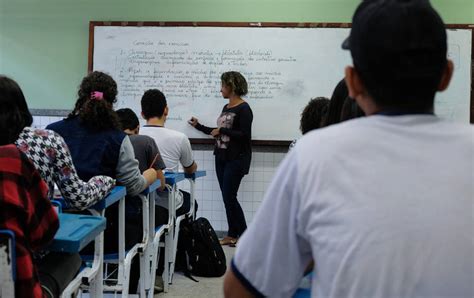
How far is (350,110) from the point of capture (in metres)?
1.21

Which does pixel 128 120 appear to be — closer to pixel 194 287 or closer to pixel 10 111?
pixel 194 287

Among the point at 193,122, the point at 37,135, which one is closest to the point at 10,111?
the point at 37,135

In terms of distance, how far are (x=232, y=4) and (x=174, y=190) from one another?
2.09m

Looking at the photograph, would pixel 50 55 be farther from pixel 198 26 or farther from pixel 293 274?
pixel 293 274

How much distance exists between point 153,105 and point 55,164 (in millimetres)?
1477

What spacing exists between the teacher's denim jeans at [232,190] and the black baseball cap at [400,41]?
3329 millimetres

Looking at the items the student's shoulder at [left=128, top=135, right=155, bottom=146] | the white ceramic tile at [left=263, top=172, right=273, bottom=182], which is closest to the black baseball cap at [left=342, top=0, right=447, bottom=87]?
the student's shoulder at [left=128, top=135, right=155, bottom=146]

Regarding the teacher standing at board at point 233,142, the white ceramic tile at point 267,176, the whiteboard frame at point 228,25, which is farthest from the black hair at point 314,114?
the white ceramic tile at point 267,176

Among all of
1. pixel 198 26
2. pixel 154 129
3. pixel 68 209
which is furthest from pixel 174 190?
pixel 198 26

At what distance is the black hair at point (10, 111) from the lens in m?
1.23

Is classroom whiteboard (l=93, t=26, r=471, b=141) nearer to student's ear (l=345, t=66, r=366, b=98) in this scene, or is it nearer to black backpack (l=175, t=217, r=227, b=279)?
black backpack (l=175, t=217, r=227, b=279)

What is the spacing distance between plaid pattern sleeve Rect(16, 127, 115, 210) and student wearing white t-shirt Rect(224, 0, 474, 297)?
112cm

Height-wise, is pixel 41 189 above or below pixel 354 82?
below

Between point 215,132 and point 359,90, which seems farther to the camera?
point 215,132
